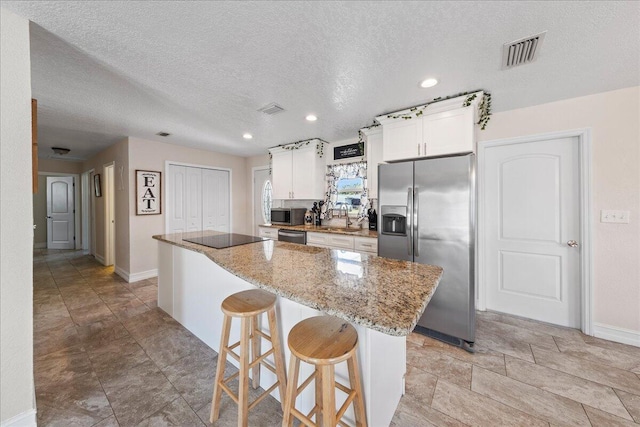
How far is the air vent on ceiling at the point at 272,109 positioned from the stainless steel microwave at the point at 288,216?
5.72 ft

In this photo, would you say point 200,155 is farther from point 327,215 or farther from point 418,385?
point 418,385

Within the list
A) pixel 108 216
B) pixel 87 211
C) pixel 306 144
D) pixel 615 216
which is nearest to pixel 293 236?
pixel 306 144

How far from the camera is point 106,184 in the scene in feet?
16.1

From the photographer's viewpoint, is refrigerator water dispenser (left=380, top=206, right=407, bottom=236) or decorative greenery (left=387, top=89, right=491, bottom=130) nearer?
decorative greenery (left=387, top=89, right=491, bottom=130)

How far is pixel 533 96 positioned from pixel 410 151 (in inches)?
47.8

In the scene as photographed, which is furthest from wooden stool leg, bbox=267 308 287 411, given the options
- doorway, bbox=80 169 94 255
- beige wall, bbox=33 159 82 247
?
beige wall, bbox=33 159 82 247

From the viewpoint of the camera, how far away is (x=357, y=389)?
3.64ft

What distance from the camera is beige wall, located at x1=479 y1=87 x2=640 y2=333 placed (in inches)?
86.4

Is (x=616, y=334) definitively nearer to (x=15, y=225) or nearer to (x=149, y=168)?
(x=15, y=225)

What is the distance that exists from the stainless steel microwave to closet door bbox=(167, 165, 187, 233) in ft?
6.00

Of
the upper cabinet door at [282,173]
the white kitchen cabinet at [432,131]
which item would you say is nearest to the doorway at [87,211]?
the upper cabinet door at [282,173]

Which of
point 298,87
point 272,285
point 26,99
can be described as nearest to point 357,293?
point 272,285

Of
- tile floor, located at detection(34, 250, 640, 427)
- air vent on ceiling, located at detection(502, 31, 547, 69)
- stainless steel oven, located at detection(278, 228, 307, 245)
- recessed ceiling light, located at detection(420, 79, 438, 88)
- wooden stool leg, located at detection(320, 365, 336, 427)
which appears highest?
recessed ceiling light, located at detection(420, 79, 438, 88)

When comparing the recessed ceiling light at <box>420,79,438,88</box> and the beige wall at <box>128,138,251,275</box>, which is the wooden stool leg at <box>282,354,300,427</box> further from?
the beige wall at <box>128,138,251,275</box>
